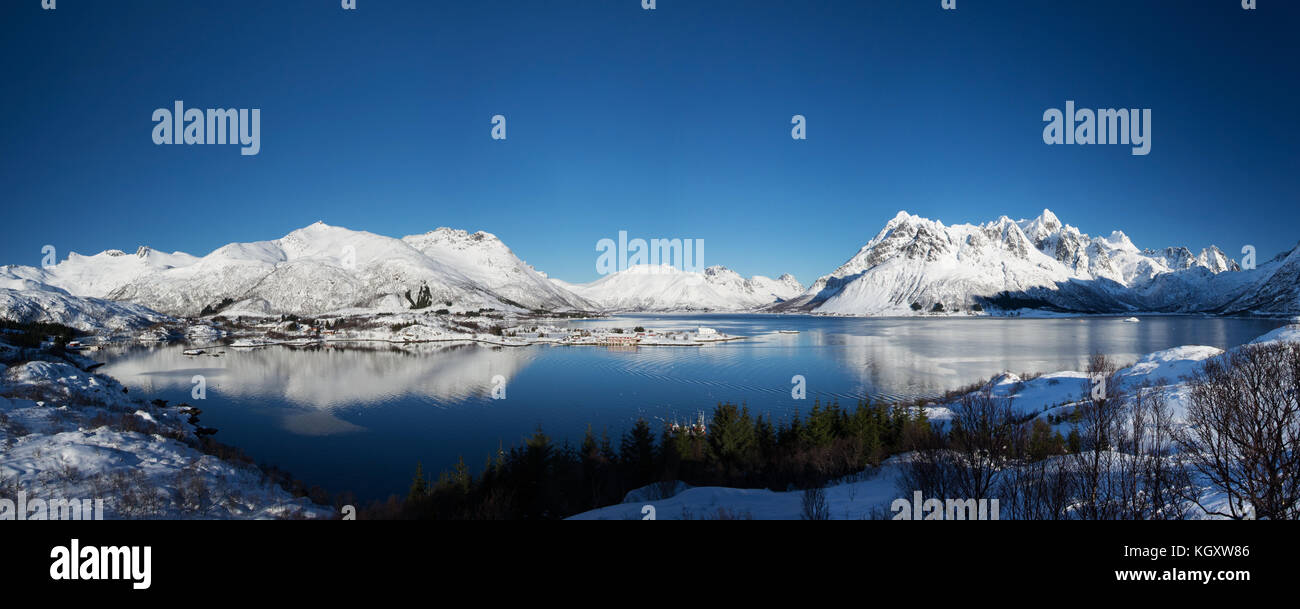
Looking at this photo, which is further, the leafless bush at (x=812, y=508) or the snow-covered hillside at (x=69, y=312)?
the snow-covered hillside at (x=69, y=312)

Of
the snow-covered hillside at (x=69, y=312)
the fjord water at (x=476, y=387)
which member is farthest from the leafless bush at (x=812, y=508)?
the snow-covered hillside at (x=69, y=312)

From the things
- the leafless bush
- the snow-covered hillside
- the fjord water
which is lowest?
the fjord water

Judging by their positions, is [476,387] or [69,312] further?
Answer: [69,312]

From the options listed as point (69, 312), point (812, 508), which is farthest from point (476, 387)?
point (69, 312)

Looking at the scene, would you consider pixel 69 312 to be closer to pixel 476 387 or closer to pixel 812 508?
pixel 476 387

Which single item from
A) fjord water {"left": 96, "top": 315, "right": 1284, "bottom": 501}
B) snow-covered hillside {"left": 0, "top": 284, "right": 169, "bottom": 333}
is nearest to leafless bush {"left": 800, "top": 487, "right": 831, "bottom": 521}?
fjord water {"left": 96, "top": 315, "right": 1284, "bottom": 501}

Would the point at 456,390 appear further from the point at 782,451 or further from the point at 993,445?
the point at 993,445

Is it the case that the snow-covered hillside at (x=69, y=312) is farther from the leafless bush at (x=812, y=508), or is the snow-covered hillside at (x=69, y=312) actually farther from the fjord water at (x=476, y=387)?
the leafless bush at (x=812, y=508)

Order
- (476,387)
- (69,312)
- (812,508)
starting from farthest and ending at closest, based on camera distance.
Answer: (69,312)
(476,387)
(812,508)

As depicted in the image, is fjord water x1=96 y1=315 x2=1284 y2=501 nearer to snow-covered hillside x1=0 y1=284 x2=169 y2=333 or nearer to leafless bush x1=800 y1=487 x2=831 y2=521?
leafless bush x1=800 y1=487 x2=831 y2=521
